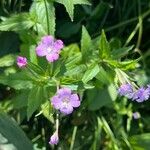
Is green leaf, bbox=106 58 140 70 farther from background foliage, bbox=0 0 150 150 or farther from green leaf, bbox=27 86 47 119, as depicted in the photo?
green leaf, bbox=27 86 47 119

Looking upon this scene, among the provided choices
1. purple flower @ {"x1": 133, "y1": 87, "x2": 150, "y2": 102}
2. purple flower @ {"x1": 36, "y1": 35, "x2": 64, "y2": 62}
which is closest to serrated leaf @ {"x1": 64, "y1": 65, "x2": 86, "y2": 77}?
purple flower @ {"x1": 36, "y1": 35, "x2": 64, "y2": 62}

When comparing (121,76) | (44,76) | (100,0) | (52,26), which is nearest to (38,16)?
(52,26)

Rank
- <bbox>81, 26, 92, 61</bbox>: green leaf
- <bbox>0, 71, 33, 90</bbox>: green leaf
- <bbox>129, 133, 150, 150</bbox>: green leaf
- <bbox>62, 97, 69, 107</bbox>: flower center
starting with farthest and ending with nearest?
<bbox>129, 133, 150, 150</bbox>: green leaf < <bbox>81, 26, 92, 61</bbox>: green leaf < <bbox>0, 71, 33, 90</bbox>: green leaf < <bbox>62, 97, 69, 107</bbox>: flower center

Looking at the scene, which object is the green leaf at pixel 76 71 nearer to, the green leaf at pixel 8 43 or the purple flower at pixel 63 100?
the purple flower at pixel 63 100

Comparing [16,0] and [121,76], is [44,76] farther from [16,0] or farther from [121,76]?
[16,0]

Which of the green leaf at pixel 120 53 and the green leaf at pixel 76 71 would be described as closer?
the green leaf at pixel 76 71

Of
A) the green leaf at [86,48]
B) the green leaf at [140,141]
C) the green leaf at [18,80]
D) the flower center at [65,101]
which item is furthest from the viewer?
the green leaf at [140,141]

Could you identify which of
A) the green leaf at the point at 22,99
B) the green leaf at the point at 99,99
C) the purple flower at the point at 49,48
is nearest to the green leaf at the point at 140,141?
the green leaf at the point at 99,99

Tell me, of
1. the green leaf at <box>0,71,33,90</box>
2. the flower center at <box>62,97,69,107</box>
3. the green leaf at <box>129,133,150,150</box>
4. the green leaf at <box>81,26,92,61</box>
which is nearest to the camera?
the flower center at <box>62,97,69,107</box>
